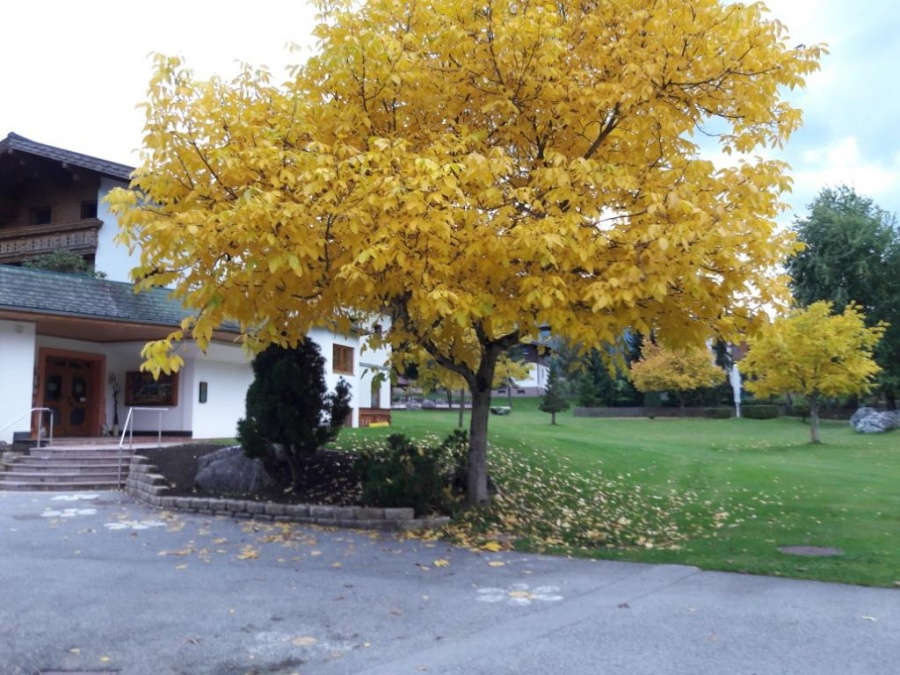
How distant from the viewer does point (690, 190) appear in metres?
8.54

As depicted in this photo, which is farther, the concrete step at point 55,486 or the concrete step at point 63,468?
the concrete step at point 63,468

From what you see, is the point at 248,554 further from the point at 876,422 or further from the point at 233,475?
the point at 876,422

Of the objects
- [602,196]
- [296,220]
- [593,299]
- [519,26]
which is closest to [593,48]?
[519,26]

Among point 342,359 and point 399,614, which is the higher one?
point 342,359

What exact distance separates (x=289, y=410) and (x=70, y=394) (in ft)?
34.8

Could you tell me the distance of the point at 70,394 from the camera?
2016 centimetres

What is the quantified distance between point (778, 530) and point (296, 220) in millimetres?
8008

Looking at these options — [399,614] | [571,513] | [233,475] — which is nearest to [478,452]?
[571,513]

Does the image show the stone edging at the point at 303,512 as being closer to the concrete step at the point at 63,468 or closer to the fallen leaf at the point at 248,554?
the fallen leaf at the point at 248,554

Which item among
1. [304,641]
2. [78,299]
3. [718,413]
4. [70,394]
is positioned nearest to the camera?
[304,641]

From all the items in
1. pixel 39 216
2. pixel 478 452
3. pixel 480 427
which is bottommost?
pixel 478 452

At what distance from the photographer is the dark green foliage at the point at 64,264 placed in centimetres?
2253

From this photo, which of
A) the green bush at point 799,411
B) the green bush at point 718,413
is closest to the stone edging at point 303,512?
the green bush at point 718,413

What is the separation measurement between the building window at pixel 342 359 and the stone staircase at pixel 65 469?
10.3 metres
